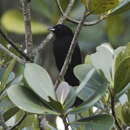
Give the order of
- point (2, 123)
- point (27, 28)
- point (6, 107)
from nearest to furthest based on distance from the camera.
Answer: point (2, 123)
point (6, 107)
point (27, 28)

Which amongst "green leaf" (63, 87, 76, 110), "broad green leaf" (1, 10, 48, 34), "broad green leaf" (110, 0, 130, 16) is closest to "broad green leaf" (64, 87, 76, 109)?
"green leaf" (63, 87, 76, 110)

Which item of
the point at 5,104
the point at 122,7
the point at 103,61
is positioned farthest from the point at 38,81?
the point at 122,7

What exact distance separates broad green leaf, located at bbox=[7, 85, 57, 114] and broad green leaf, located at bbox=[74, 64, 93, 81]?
139mm

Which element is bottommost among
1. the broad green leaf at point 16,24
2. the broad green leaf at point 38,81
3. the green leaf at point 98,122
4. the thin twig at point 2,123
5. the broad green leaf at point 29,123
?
the broad green leaf at point 16,24

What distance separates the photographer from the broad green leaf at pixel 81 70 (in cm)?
162

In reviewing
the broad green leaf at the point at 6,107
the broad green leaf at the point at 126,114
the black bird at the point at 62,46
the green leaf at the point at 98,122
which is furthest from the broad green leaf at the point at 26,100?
the black bird at the point at 62,46

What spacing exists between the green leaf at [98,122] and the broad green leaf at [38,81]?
14 cm

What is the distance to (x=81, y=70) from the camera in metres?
1.63

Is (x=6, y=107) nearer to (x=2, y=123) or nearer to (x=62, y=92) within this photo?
(x=2, y=123)

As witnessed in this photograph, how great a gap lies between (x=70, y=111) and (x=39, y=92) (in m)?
0.11

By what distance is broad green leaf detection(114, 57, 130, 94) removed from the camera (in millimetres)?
1610

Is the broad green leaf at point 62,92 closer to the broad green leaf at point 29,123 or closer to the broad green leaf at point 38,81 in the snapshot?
the broad green leaf at point 38,81

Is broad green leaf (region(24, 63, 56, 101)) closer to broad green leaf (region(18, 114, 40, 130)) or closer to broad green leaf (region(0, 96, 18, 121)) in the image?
broad green leaf (region(0, 96, 18, 121))

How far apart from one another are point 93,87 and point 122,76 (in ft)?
0.34
